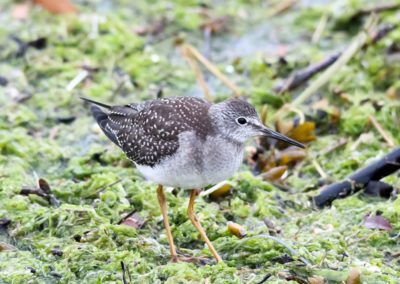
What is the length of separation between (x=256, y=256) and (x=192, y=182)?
743mm

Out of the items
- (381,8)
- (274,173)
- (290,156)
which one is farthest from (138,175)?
(381,8)

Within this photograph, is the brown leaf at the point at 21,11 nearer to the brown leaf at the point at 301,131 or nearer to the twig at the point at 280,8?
the twig at the point at 280,8

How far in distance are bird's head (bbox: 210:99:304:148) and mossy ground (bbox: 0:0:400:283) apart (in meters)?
0.79

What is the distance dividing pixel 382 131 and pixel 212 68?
7.09ft

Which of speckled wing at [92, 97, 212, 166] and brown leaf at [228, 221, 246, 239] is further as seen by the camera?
brown leaf at [228, 221, 246, 239]

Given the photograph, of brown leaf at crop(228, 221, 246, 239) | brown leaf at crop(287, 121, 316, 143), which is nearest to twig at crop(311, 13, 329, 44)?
brown leaf at crop(287, 121, 316, 143)

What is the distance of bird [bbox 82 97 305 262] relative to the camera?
634 centimetres

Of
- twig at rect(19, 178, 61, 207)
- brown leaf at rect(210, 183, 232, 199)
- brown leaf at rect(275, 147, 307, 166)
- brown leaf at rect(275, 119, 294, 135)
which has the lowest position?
twig at rect(19, 178, 61, 207)

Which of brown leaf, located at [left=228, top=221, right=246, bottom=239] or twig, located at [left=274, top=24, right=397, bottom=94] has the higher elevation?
twig, located at [left=274, top=24, right=397, bottom=94]

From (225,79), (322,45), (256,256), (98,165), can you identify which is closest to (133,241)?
(256,256)

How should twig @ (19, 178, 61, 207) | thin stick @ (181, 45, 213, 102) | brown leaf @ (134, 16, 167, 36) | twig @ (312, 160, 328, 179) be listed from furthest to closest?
brown leaf @ (134, 16, 167, 36), thin stick @ (181, 45, 213, 102), twig @ (312, 160, 328, 179), twig @ (19, 178, 61, 207)

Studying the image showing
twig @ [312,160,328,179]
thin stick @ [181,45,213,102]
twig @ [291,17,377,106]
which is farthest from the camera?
thin stick @ [181,45,213,102]

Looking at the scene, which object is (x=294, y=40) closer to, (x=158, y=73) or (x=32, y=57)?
(x=158, y=73)

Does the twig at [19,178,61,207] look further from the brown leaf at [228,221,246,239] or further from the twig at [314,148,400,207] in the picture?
the twig at [314,148,400,207]
